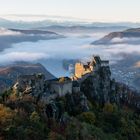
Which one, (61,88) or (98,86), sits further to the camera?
(98,86)

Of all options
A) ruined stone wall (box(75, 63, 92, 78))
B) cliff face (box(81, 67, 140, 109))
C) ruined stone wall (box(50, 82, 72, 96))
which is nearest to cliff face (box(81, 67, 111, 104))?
cliff face (box(81, 67, 140, 109))

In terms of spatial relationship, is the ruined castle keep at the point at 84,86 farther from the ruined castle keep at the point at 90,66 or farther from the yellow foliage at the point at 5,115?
the yellow foliage at the point at 5,115

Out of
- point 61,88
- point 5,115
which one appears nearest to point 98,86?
point 61,88

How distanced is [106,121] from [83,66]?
1554cm

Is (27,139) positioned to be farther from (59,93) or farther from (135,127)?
(135,127)

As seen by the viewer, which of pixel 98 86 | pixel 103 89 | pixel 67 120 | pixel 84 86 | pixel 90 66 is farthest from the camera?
pixel 90 66

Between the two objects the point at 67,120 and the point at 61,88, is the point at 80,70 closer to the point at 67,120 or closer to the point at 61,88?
the point at 61,88

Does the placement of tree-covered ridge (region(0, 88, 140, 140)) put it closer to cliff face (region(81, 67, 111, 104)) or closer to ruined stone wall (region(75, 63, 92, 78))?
cliff face (region(81, 67, 111, 104))

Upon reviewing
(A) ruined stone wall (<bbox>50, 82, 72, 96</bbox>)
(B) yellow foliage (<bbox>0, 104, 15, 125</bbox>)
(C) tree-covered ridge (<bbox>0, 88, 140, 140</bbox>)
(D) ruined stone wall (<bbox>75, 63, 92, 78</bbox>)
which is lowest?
(C) tree-covered ridge (<bbox>0, 88, 140, 140</bbox>)

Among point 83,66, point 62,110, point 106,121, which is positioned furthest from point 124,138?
point 83,66

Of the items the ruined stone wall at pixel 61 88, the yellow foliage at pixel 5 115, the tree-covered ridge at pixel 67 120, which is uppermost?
the ruined stone wall at pixel 61 88

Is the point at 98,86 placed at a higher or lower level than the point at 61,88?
lower

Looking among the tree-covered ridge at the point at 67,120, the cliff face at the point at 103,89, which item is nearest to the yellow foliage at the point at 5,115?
the tree-covered ridge at the point at 67,120

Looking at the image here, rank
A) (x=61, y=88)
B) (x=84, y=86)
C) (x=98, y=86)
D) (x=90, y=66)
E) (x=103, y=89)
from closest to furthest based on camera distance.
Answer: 1. (x=61, y=88)
2. (x=84, y=86)
3. (x=98, y=86)
4. (x=103, y=89)
5. (x=90, y=66)
